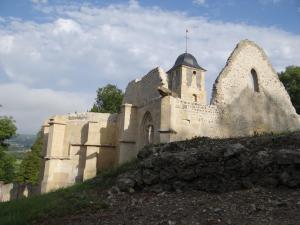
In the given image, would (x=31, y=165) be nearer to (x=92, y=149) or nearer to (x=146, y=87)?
(x=92, y=149)

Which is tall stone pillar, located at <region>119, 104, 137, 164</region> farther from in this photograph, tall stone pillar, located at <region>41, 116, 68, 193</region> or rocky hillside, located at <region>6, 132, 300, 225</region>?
rocky hillside, located at <region>6, 132, 300, 225</region>

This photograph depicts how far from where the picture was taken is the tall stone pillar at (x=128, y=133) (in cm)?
1892

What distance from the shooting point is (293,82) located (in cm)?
2845

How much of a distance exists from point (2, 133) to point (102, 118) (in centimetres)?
1021

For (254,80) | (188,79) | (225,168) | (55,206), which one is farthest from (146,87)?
(188,79)

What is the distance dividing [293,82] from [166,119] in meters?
17.1

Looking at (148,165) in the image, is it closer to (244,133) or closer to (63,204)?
(63,204)

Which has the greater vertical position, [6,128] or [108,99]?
[108,99]

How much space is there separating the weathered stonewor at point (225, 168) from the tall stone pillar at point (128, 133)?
1075 centimetres

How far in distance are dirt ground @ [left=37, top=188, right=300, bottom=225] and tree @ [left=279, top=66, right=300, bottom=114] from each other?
904 inches

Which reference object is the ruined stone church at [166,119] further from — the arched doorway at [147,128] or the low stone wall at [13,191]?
the low stone wall at [13,191]

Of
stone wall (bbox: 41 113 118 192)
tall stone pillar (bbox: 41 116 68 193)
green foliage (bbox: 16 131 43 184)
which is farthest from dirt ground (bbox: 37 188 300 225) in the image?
green foliage (bbox: 16 131 43 184)

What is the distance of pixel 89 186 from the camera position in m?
8.51

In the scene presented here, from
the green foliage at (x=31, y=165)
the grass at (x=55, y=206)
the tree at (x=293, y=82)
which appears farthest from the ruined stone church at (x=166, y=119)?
the green foliage at (x=31, y=165)
